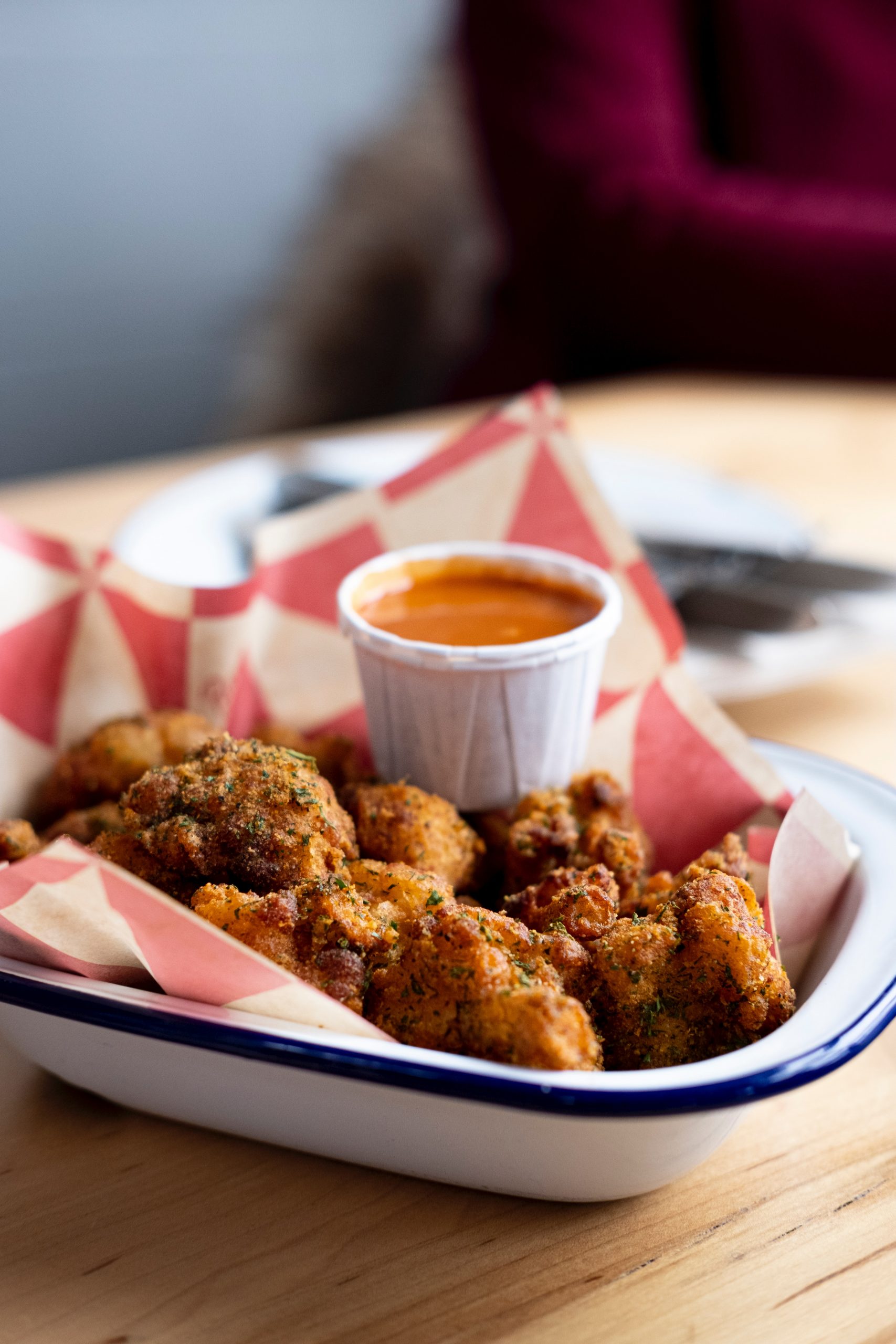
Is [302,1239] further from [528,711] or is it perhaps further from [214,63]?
[214,63]

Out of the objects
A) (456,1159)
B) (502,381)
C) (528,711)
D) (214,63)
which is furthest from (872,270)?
(456,1159)

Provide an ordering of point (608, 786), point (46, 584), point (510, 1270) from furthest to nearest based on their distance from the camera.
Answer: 1. point (46, 584)
2. point (608, 786)
3. point (510, 1270)

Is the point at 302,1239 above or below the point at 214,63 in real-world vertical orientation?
below

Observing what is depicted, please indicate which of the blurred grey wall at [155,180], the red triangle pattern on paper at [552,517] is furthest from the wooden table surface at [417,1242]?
the blurred grey wall at [155,180]

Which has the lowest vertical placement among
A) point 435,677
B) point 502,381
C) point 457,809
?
point 502,381

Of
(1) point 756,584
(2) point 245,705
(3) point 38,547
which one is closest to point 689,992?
(2) point 245,705

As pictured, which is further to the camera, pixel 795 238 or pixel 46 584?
pixel 795 238
